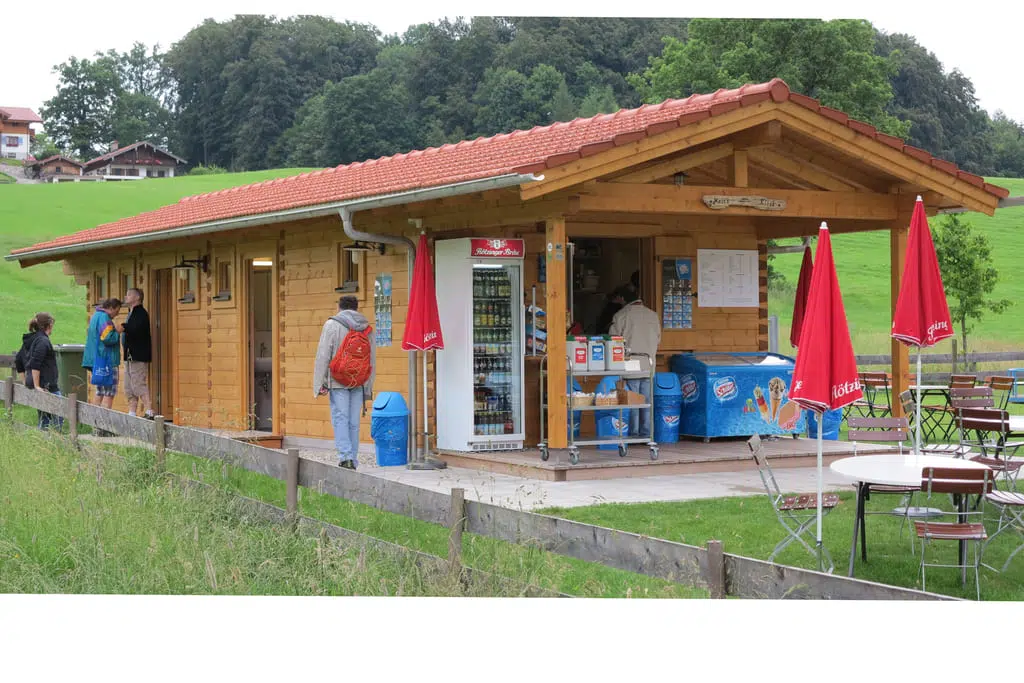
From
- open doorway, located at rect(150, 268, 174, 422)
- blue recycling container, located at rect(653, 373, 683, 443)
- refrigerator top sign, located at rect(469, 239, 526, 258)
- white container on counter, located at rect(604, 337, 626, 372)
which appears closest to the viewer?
white container on counter, located at rect(604, 337, 626, 372)

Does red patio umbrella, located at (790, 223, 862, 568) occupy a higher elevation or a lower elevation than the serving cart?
higher

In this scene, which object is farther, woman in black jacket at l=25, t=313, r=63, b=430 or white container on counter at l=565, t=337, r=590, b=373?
woman in black jacket at l=25, t=313, r=63, b=430

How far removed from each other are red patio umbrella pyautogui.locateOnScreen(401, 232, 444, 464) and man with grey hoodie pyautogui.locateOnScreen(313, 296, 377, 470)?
0.45 meters

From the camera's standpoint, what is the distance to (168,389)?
18.5m

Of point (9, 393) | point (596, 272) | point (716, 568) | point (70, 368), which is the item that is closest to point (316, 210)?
point (9, 393)

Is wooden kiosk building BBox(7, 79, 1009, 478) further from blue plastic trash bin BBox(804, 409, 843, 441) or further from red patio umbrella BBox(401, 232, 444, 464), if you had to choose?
blue plastic trash bin BBox(804, 409, 843, 441)

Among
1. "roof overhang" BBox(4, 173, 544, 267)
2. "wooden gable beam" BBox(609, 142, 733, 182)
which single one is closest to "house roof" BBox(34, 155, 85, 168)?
"roof overhang" BBox(4, 173, 544, 267)

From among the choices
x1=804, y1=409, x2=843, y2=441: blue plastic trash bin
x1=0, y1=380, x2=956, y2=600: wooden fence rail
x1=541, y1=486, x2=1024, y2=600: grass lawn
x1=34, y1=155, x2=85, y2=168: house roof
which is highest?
x1=34, y1=155, x2=85, y2=168: house roof

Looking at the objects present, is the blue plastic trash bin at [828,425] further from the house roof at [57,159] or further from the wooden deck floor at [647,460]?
the house roof at [57,159]

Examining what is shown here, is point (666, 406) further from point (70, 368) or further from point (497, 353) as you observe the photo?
point (70, 368)

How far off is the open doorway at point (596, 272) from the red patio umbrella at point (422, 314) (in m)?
3.09

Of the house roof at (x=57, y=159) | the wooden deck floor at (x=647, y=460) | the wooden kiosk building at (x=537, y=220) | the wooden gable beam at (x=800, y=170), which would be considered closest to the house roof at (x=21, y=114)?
the house roof at (x=57, y=159)

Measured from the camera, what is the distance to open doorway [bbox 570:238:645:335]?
1530cm

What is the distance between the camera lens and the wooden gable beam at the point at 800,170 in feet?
42.7
